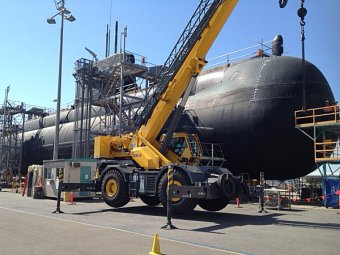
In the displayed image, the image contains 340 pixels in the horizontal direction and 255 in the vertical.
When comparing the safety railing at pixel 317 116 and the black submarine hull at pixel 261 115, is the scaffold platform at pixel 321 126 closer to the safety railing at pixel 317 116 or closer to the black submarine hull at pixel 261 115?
the safety railing at pixel 317 116

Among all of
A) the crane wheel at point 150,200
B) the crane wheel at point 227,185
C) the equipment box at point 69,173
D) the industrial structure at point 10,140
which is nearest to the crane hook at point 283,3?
the crane wheel at point 227,185

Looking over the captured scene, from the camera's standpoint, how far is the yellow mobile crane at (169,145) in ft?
46.8

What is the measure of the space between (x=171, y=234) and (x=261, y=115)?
33.3 feet

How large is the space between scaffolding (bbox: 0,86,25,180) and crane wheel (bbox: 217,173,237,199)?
3344 cm

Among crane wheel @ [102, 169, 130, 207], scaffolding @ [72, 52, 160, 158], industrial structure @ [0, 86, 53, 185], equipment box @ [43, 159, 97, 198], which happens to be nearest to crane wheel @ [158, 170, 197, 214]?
crane wheel @ [102, 169, 130, 207]

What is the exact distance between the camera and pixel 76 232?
10.1m

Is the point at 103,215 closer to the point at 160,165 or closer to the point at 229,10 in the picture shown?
the point at 160,165

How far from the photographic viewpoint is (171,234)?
32.8 ft

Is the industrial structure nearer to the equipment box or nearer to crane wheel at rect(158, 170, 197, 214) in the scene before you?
the equipment box

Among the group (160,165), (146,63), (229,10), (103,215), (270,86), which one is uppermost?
(146,63)

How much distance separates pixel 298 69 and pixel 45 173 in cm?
1686

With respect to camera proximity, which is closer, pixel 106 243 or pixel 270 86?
pixel 106 243

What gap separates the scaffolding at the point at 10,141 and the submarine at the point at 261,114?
2848 cm

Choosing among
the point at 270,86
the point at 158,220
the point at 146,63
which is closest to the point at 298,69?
the point at 270,86
